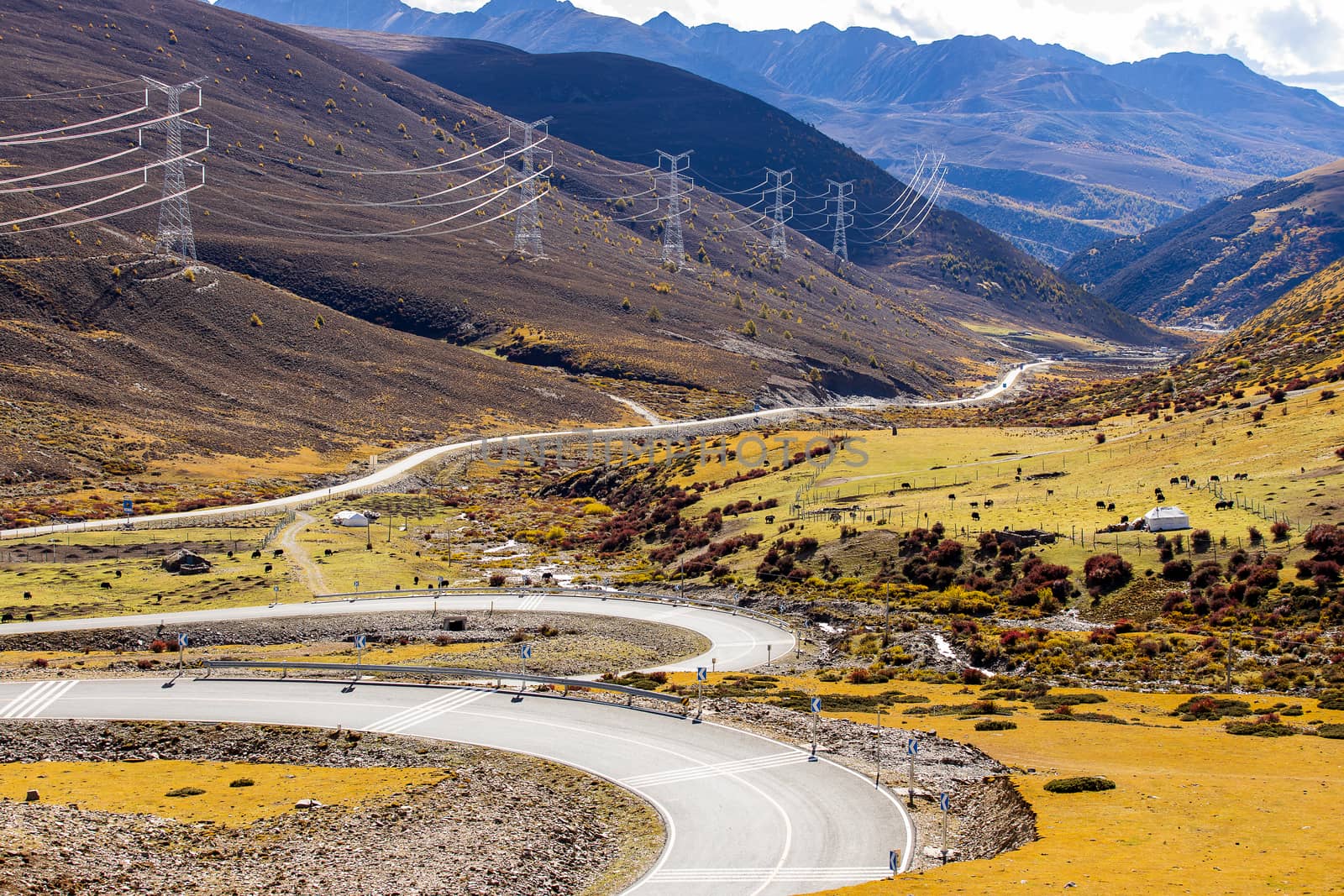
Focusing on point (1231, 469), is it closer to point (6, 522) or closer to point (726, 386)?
point (6, 522)

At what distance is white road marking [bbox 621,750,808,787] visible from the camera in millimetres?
38375

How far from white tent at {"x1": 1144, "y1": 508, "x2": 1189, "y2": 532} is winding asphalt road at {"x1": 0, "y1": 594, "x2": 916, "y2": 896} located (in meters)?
23.4

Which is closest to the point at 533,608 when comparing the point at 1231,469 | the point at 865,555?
the point at 865,555

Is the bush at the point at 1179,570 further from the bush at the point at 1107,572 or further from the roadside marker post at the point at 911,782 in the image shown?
the roadside marker post at the point at 911,782

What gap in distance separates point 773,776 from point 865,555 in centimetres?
3802

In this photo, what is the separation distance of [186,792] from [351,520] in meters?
60.8

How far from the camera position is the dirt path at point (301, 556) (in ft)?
248

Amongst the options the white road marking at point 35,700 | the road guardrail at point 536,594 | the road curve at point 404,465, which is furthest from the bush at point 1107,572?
the road curve at point 404,465

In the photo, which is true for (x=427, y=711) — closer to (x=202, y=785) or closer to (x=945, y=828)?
(x=202, y=785)

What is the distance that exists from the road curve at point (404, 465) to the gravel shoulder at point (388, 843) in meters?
56.2

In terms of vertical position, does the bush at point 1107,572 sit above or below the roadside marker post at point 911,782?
above

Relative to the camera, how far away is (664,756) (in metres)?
40.9

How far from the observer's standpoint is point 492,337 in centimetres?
19875

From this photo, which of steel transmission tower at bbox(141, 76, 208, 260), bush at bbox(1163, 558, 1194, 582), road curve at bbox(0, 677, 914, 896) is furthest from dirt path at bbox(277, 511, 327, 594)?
steel transmission tower at bbox(141, 76, 208, 260)
